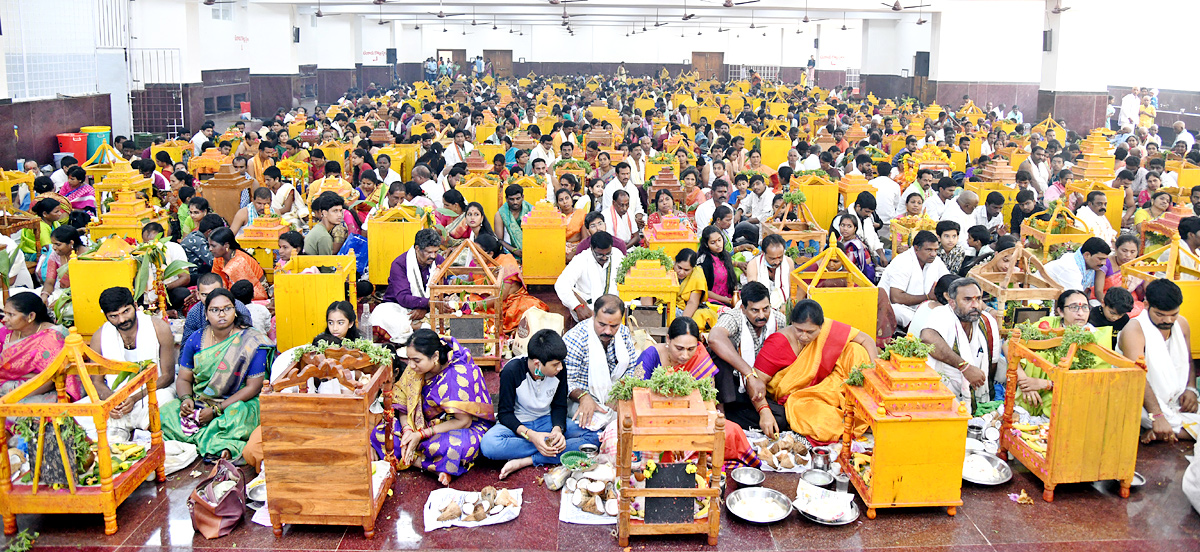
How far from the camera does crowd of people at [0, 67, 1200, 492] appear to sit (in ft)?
17.0

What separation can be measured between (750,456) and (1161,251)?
13.0ft

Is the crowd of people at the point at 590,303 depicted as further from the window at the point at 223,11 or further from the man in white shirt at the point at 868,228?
the window at the point at 223,11

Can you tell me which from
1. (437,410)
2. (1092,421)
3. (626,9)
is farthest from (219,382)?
(626,9)

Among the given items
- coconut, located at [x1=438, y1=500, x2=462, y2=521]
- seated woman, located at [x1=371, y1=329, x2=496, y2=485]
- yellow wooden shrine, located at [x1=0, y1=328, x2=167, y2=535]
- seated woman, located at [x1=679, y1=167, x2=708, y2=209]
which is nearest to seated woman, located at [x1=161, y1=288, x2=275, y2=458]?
yellow wooden shrine, located at [x1=0, y1=328, x2=167, y2=535]

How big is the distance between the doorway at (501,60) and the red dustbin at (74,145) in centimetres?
2814

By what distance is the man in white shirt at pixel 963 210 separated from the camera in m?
9.21

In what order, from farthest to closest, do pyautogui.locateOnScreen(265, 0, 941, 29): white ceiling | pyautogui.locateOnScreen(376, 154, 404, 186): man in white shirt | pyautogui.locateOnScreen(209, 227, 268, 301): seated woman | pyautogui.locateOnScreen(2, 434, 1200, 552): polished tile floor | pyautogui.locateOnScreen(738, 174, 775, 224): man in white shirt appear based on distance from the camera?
pyautogui.locateOnScreen(265, 0, 941, 29): white ceiling, pyautogui.locateOnScreen(376, 154, 404, 186): man in white shirt, pyautogui.locateOnScreen(738, 174, 775, 224): man in white shirt, pyautogui.locateOnScreen(209, 227, 268, 301): seated woman, pyautogui.locateOnScreen(2, 434, 1200, 552): polished tile floor

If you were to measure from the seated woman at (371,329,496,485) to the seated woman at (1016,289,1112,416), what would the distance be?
2.96 m

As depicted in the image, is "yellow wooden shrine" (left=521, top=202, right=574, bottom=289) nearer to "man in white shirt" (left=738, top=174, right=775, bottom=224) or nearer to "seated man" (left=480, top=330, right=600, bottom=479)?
"man in white shirt" (left=738, top=174, right=775, bottom=224)

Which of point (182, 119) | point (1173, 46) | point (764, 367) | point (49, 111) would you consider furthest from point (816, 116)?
point (764, 367)

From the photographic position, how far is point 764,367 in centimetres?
578

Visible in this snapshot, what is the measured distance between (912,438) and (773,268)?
278 cm

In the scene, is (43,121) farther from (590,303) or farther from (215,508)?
(215,508)

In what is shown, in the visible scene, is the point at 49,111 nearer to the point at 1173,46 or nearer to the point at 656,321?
the point at 656,321
